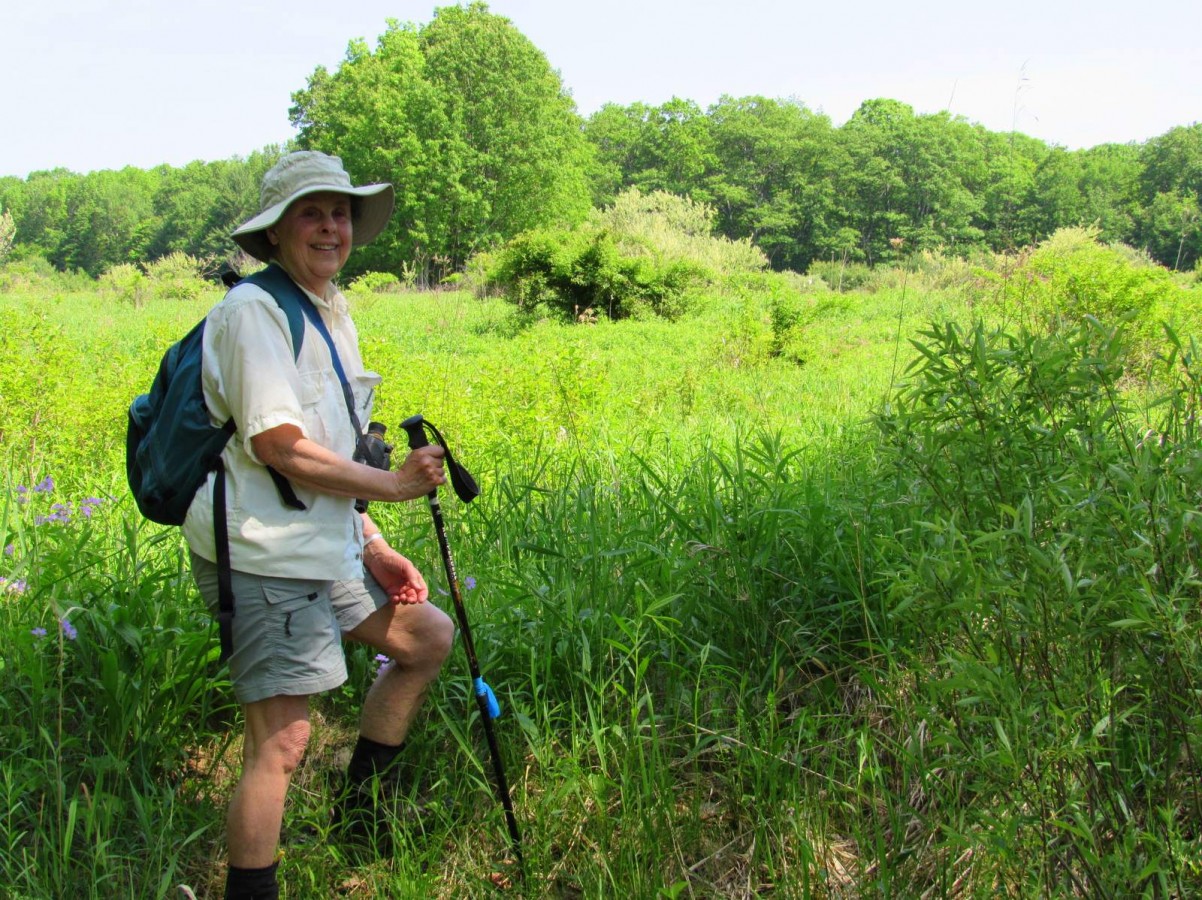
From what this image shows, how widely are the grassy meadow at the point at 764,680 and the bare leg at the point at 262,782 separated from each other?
0.38 meters

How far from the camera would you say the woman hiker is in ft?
7.55

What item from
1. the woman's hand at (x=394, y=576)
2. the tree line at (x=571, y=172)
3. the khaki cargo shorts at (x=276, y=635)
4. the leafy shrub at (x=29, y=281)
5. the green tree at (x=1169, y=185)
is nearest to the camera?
the khaki cargo shorts at (x=276, y=635)

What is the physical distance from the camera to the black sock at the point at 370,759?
2.90 metres

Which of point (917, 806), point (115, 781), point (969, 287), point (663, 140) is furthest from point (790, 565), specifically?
point (663, 140)

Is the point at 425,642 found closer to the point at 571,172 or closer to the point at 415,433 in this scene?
the point at 415,433

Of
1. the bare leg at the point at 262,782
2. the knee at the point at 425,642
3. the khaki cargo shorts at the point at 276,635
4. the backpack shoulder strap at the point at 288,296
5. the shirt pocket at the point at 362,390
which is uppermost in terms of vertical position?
the backpack shoulder strap at the point at 288,296

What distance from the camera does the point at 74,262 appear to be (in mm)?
96000

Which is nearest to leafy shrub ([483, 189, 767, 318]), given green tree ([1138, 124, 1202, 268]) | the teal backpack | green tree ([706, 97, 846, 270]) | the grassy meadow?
the grassy meadow

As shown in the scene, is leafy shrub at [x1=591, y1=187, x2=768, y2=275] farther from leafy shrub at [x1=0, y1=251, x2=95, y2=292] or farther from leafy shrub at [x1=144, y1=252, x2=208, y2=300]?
leafy shrub at [x1=0, y1=251, x2=95, y2=292]

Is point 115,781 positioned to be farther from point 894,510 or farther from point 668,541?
point 894,510

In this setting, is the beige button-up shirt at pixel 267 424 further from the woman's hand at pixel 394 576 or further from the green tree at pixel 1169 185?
the green tree at pixel 1169 185

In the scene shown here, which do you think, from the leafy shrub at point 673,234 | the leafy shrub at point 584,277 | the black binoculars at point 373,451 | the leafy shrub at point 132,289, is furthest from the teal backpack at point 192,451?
the leafy shrub at point 132,289

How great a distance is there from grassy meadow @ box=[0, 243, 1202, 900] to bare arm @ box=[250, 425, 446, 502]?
79 centimetres

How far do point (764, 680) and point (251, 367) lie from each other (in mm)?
1871
